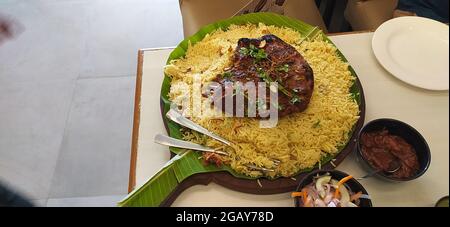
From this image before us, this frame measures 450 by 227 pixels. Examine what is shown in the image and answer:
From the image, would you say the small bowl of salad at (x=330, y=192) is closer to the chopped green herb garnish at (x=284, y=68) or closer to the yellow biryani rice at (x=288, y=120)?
the yellow biryani rice at (x=288, y=120)

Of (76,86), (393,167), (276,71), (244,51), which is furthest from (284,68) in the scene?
(76,86)

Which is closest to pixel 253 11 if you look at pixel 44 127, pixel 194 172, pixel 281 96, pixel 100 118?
pixel 281 96

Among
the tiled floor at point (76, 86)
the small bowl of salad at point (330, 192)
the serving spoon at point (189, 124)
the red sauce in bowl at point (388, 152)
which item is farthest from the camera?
the tiled floor at point (76, 86)

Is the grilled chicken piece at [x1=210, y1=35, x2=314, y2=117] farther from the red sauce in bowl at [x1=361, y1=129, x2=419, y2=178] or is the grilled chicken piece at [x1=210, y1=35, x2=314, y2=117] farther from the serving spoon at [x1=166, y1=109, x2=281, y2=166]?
the red sauce in bowl at [x1=361, y1=129, x2=419, y2=178]

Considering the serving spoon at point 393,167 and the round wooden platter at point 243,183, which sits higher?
the serving spoon at point 393,167

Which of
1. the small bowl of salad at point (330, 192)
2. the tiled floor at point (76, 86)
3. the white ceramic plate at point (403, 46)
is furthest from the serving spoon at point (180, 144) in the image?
the tiled floor at point (76, 86)
